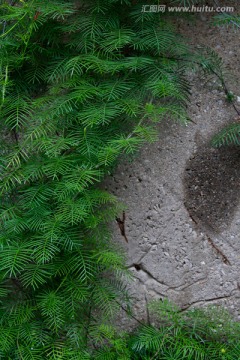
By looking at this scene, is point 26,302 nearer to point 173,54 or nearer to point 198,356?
point 198,356

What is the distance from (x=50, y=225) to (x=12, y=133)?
416 mm

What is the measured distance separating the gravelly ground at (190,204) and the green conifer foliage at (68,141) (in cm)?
7

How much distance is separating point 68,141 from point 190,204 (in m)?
0.49

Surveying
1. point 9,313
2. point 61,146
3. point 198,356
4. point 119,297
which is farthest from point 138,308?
point 61,146

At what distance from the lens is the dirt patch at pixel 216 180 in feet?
6.84

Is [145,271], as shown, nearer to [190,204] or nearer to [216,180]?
[190,204]

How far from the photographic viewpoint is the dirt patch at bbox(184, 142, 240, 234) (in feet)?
6.84

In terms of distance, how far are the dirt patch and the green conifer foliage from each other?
6.5 inches

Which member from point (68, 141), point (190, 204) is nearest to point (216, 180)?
point (190, 204)

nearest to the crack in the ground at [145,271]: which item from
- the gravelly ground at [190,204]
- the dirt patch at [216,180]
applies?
the gravelly ground at [190,204]

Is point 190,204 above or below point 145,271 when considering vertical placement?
above

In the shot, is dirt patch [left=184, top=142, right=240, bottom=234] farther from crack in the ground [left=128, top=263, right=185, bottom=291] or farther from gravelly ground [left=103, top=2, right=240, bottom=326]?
crack in the ground [left=128, top=263, right=185, bottom=291]

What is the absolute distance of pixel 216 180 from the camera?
2.09m

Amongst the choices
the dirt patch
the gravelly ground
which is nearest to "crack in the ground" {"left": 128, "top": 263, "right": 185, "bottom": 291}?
the gravelly ground
